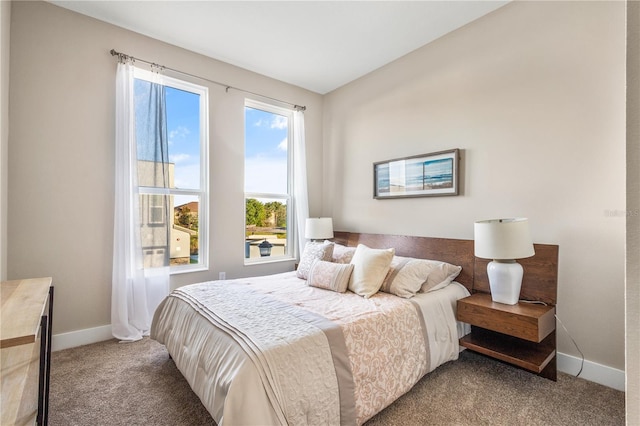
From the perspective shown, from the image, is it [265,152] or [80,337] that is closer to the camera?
[80,337]

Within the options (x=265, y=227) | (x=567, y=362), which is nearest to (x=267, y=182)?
(x=265, y=227)

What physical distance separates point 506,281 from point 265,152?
3.09 metres

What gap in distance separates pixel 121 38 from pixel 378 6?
2472 millimetres

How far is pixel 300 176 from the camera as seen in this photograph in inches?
159

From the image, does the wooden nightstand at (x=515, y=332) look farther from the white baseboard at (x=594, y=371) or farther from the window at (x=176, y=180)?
the window at (x=176, y=180)

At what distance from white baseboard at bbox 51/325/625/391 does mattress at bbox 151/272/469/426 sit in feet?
2.50

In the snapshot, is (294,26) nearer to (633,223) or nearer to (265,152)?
(265,152)

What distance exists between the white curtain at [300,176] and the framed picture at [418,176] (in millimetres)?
1019

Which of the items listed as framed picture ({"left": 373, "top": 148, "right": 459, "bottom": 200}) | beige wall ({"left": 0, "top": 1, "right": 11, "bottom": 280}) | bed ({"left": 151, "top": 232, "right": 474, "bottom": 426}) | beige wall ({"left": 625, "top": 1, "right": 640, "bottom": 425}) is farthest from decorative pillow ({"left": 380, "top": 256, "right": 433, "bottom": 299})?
beige wall ({"left": 0, "top": 1, "right": 11, "bottom": 280})

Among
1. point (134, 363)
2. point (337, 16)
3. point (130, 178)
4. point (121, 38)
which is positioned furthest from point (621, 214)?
point (121, 38)

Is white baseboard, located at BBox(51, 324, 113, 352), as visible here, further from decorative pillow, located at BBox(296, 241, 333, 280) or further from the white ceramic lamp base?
the white ceramic lamp base

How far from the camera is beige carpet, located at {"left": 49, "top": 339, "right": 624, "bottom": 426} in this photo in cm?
168

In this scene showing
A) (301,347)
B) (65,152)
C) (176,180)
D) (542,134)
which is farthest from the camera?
(176,180)

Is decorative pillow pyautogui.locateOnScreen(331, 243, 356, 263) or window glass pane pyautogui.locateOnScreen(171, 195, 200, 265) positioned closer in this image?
decorative pillow pyautogui.locateOnScreen(331, 243, 356, 263)
